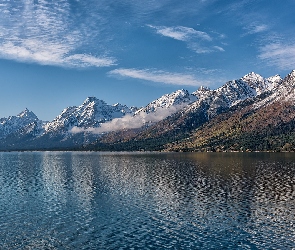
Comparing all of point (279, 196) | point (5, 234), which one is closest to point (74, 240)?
point (5, 234)

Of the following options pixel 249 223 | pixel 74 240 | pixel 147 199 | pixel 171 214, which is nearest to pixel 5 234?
pixel 74 240

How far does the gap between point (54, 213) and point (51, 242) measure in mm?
22614

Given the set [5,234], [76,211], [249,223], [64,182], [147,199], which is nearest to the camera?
[5,234]

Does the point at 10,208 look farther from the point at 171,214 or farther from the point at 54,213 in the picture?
the point at 171,214

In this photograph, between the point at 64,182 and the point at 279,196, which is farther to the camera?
the point at 64,182

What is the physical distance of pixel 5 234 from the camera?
63219mm

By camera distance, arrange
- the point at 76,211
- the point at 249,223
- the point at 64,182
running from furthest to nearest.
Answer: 1. the point at 64,182
2. the point at 76,211
3. the point at 249,223

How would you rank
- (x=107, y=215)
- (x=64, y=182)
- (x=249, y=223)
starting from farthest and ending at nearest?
(x=64, y=182) → (x=107, y=215) → (x=249, y=223)

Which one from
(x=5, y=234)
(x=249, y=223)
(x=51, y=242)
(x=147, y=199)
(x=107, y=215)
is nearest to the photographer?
(x=51, y=242)

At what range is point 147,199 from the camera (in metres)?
95.4

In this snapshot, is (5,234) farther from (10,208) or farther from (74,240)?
(10,208)

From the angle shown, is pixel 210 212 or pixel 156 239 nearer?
pixel 156 239

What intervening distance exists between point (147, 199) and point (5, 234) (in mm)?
42349

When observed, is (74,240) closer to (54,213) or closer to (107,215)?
(107,215)
